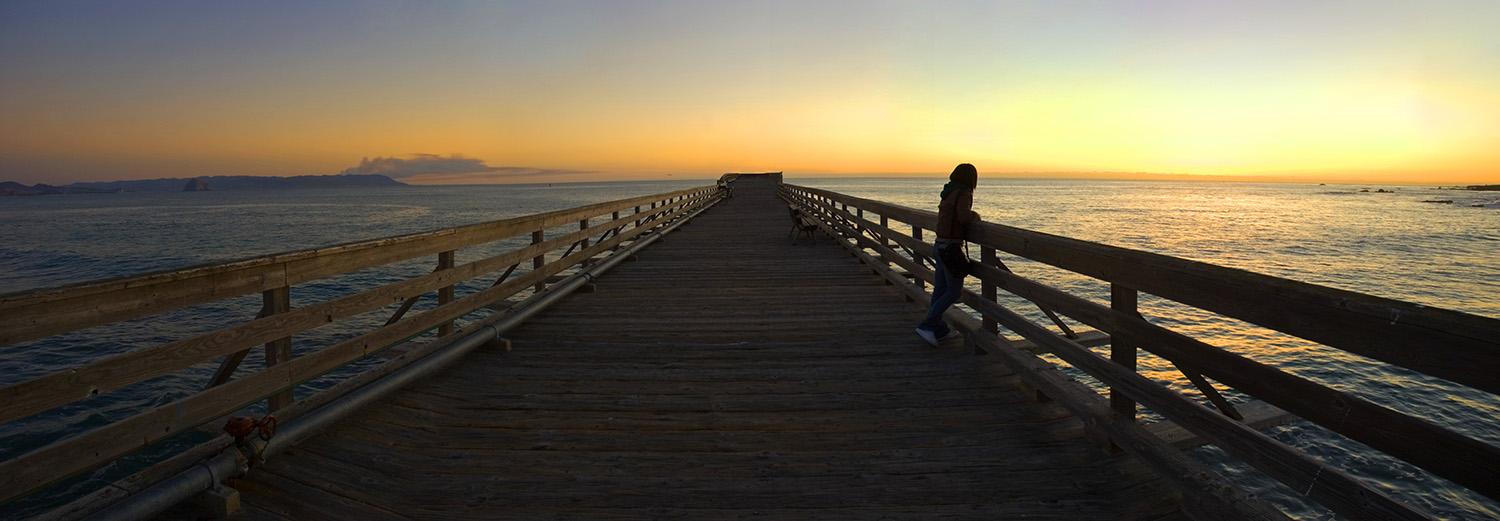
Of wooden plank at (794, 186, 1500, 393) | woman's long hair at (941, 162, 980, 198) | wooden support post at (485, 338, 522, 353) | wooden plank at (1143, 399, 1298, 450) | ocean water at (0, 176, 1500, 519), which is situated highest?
woman's long hair at (941, 162, 980, 198)

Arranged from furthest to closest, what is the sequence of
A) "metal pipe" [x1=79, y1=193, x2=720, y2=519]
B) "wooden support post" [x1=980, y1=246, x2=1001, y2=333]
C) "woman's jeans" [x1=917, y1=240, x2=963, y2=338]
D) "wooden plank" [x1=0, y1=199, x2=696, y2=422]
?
"woman's jeans" [x1=917, y1=240, x2=963, y2=338] < "wooden support post" [x1=980, y1=246, x2=1001, y2=333] < "metal pipe" [x1=79, y1=193, x2=720, y2=519] < "wooden plank" [x1=0, y1=199, x2=696, y2=422]

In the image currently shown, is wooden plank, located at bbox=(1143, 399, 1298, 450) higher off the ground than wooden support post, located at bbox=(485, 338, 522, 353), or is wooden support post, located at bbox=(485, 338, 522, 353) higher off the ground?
wooden support post, located at bbox=(485, 338, 522, 353)

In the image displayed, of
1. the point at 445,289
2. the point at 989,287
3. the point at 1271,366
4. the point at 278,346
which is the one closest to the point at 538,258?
the point at 445,289

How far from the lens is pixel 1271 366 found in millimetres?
2281

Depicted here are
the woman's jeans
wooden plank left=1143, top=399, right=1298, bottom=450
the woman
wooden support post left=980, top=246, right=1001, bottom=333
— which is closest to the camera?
wooden plank left=1143, top=399, right=1298, bottom=450

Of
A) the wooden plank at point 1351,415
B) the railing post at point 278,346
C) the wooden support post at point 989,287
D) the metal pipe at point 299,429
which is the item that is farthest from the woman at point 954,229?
the railing post at point 278,346

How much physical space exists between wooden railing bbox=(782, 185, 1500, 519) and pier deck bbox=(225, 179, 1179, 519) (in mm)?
430

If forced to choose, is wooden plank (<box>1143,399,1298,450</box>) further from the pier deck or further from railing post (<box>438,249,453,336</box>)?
railing post (<box>438,249,453,336</box>)

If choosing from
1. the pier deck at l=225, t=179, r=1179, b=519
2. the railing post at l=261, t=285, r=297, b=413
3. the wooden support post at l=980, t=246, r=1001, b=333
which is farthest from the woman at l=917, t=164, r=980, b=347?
the railing post at l=261, t=285, r=297, b=413

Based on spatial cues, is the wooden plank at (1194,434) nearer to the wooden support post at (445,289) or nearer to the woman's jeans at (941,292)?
the woman's jeans at (941,292)

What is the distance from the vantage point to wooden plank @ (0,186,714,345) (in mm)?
2193

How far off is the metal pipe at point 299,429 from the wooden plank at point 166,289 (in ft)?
2.15

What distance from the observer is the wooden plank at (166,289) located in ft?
7.20

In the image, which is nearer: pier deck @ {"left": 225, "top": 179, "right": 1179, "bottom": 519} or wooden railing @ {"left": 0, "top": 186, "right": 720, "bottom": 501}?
wooden railing @ {"left": 0, "top": 186, "right": 720, "bottom": 501}
